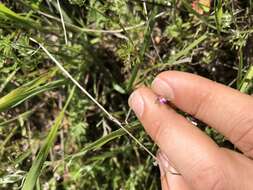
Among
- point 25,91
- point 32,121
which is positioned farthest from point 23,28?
point 32,121

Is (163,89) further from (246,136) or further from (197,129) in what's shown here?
(246,136)

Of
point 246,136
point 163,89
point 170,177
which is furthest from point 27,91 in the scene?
point 246,136

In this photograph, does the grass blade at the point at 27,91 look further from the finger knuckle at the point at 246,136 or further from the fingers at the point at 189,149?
the finger knuckle at the point at 246,136

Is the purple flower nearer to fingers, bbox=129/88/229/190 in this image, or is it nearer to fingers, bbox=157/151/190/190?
fingers, bbox=129/88/229/190

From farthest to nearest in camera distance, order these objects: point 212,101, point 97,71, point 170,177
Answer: point 97,71 → point 170,177 → point 212,101

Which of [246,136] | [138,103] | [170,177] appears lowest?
[170,177]

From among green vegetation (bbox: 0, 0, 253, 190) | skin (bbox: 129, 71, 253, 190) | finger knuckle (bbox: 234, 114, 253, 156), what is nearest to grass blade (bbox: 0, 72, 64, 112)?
green vegetation (bbox: 0, 0, 253, 190)

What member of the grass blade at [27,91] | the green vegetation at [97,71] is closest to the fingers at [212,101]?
the green vegetation at [97,71]
